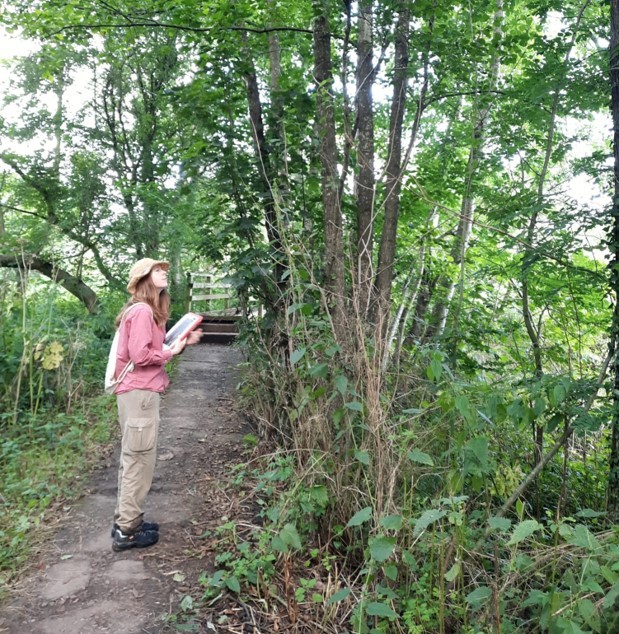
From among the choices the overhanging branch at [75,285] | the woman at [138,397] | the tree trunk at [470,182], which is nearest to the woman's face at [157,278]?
the woman at [138,397]

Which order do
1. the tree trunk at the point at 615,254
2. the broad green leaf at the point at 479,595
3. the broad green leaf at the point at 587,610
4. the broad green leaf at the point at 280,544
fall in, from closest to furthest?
the broad green leaf at the point at 587,610, the broad green leaf at the point at 479,595, the broad green leaf at the point at 280,544, the tree trunk at the point at 615,254

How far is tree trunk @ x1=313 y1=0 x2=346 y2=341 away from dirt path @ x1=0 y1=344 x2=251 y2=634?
6.69 ft

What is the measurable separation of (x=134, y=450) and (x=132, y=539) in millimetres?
613

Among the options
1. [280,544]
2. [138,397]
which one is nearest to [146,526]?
[138,397]

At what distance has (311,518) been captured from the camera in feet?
11.0

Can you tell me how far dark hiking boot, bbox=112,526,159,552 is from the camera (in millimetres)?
3566

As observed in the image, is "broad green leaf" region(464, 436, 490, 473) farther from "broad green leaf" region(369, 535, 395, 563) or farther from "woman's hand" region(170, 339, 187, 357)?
"woman's hand" region(170, 339, 187, 357)

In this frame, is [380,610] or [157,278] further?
[157,278]

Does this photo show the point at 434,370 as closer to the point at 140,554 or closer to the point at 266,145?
the point at 140,554

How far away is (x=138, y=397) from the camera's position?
11.8ft

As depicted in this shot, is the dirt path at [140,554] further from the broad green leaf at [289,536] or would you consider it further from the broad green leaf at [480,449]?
the broad green leaf at [480,449]

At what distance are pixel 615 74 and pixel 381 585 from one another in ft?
11.7

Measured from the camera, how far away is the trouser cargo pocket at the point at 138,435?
3.57 m

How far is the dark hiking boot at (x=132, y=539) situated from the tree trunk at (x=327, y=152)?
2.24 meters
